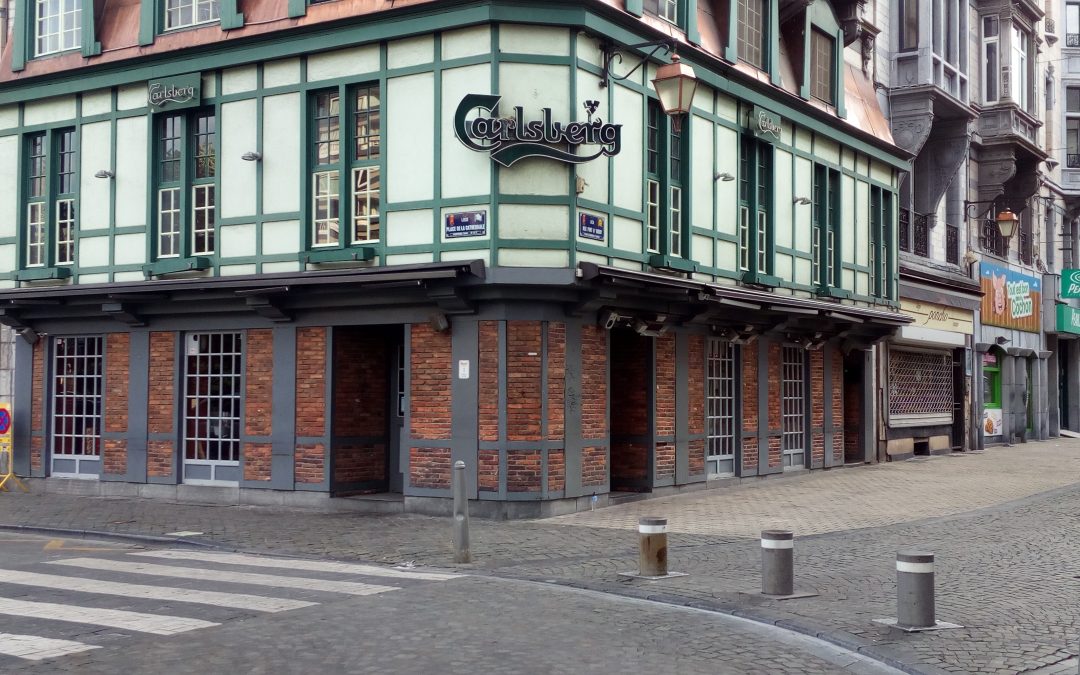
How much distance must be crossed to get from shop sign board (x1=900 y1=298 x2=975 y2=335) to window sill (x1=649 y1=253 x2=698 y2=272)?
10329 millimetres

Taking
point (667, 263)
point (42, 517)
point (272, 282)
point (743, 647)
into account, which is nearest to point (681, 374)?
point (667, 263)

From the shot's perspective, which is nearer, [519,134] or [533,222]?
[519,134]

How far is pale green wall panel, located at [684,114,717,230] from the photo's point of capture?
62.8 ft

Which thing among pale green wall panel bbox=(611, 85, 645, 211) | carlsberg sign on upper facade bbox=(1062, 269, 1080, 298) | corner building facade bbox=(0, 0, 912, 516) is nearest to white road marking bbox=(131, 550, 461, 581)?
corner building facade bbox=(0, 0, 912, 516)

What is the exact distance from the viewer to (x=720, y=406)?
67.7 ft

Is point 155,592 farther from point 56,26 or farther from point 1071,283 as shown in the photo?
point 1071,283

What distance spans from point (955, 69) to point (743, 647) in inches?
1016

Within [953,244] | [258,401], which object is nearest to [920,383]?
[953,244]

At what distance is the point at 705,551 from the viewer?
13.1 m

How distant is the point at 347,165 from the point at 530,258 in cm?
329

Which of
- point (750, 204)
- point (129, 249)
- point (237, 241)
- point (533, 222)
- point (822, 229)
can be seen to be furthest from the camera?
point (822, 229)

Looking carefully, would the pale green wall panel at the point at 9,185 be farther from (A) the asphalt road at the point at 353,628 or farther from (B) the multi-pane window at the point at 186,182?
(A) the asphalt road at the point at 353,628

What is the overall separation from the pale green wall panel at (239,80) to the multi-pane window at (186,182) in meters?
0.65

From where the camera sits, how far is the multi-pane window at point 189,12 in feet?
60.7
